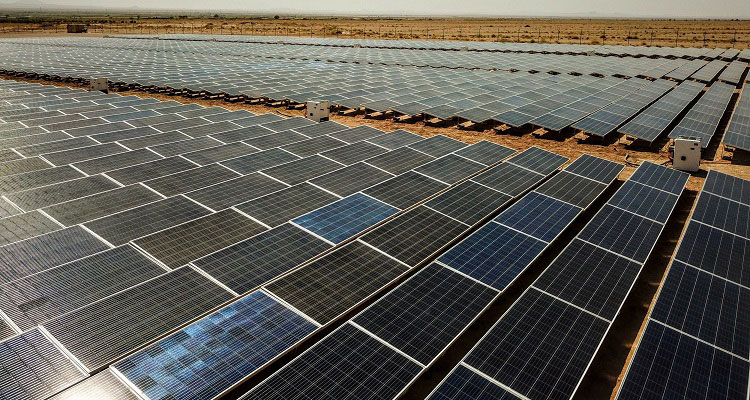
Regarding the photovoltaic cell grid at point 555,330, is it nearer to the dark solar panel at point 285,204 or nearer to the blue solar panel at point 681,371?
the blue solar panel at point 681,371

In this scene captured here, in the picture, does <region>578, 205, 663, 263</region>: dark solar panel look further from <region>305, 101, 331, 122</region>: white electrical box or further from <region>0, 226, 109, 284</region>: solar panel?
<region>305, 101, 331, 122</region>: white electrical box

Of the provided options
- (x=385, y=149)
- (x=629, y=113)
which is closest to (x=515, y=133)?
(x=629, y=113)

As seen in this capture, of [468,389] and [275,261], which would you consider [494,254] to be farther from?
[275,261]

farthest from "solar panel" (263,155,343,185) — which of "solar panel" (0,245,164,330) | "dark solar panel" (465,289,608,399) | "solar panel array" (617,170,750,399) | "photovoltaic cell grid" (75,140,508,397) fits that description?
"solar panel array" (617,170,750,399)

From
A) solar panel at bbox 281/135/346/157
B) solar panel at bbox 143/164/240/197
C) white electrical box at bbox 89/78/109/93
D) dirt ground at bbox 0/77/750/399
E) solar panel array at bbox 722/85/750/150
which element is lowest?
dirt ground at bbox 0/77/750/399

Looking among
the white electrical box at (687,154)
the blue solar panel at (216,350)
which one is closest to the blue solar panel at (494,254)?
the blue solar panel at (216,350)

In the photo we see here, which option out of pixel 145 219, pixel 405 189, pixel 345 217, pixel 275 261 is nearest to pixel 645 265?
pixel 405 189

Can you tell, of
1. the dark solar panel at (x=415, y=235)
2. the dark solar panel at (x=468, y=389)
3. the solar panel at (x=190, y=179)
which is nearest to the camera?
the dark solar panel at (x=468, y=389)
